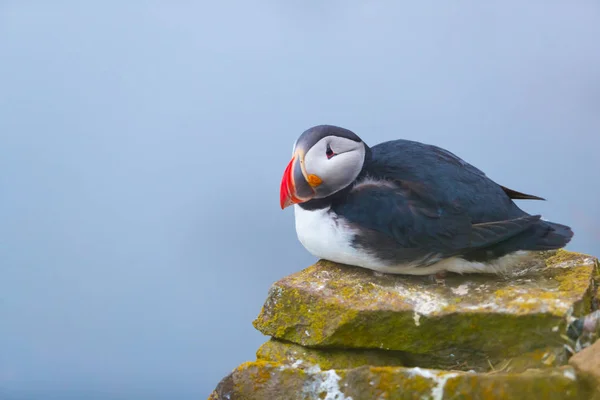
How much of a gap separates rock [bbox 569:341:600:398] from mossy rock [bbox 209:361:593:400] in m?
0.04

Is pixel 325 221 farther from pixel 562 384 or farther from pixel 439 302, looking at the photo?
pixel 562 384

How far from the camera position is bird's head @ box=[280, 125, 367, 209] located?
5.12 metres

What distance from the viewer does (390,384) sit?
4.11 m

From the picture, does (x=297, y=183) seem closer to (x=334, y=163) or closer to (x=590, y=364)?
(x=334, y=163)

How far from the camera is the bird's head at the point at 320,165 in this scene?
5125 millimetres

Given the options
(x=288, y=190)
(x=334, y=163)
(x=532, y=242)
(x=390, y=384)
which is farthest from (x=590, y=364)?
(x=288, y=190)

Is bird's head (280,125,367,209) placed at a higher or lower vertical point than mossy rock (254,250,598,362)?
higher

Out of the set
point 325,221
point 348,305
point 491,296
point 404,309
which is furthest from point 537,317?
point 325,221

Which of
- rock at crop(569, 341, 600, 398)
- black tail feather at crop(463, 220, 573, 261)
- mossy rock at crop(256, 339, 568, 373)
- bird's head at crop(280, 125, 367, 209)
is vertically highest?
bird's head at crop(280, 125, 367, 209)

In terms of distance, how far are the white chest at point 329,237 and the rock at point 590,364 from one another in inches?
60.6

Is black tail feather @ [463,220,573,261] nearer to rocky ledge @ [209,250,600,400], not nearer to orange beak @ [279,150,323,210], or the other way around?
rocky ledge @ [209,250,600,400]

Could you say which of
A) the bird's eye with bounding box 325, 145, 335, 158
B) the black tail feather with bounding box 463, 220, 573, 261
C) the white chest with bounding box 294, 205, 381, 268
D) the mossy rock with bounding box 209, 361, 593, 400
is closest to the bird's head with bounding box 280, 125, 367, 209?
the bird's eye with bounding box 325, 145, 335, 158

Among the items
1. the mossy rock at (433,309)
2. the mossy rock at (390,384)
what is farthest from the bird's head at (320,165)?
the mossy rock at (390,384)

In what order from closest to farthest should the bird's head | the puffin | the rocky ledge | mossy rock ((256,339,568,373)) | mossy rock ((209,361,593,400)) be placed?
mossy rock ((209,361,593,400)) → the rocky ledge → mossy rock ((256,339,568,373)) → the puffin → the bird's head
